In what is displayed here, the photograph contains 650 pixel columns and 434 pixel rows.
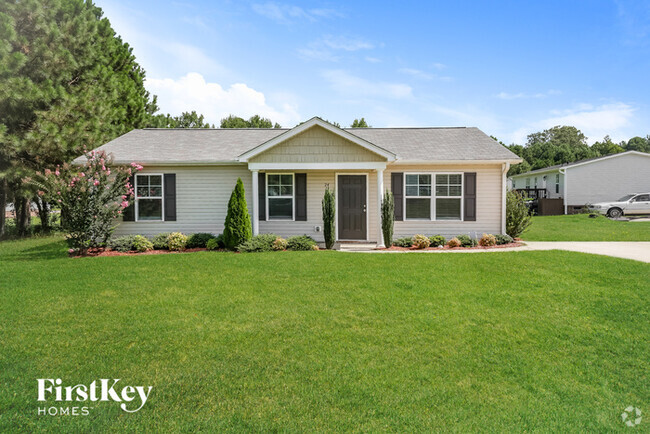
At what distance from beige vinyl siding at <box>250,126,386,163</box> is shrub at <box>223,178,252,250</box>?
1421mm

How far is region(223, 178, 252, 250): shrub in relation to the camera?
10609 mm

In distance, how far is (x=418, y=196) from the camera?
12.3 metres

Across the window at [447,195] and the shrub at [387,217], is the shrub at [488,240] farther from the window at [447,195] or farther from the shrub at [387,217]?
the shrub at [387,217]

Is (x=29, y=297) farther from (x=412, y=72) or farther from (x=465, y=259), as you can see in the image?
(x=412, y=72)

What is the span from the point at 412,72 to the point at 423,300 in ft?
36.9

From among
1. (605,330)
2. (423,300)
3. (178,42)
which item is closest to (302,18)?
(178,42)

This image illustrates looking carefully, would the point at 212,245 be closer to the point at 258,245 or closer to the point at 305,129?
the point at 258,245

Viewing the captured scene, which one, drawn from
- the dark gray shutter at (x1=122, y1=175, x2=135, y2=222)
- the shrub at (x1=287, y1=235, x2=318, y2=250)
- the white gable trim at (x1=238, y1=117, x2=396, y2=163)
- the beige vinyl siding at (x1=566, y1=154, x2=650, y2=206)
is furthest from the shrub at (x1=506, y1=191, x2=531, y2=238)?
the beige vinyl siding at (x1=566, y1=154, x2=650, y2=206)

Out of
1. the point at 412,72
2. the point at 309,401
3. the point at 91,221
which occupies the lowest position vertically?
the point at 309,401

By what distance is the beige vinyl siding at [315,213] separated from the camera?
12.3 meters

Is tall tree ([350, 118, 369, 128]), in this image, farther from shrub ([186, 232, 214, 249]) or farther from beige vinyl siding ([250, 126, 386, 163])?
shrub ([186, 232, 214, 249])

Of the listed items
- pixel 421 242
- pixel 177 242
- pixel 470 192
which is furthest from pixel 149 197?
pixel 470 192

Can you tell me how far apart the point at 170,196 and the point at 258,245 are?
13.1 feet

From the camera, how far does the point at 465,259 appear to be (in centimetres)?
884
